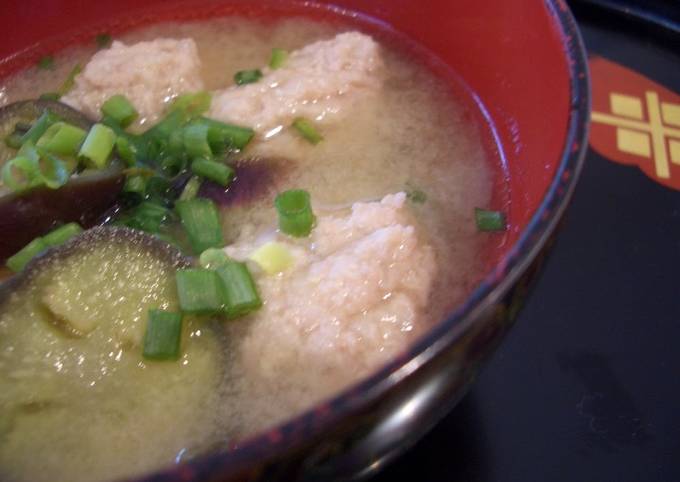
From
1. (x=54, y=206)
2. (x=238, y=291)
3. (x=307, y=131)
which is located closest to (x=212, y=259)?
(x=238, y=291)

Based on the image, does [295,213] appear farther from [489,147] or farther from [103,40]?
[103,40]

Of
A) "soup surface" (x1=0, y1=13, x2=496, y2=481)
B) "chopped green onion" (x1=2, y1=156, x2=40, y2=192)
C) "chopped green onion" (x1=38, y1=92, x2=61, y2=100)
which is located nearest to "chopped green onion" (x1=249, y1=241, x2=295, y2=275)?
"soup surface" (x1=0, y1=13, x2=496, y2=481)

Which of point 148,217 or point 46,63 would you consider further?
point 46,63

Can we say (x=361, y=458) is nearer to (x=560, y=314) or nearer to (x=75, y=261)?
(x=75, y=261)

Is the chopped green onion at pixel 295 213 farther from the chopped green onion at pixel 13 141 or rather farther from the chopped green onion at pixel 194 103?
the chopped green onion at pixel 13 141

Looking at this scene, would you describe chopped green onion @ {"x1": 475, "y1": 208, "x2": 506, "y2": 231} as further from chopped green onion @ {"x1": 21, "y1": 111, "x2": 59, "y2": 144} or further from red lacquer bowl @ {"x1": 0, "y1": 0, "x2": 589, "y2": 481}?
chopped green onion @ {"x1": 21, "y1": 111, "x2": 59, "y2": 144}

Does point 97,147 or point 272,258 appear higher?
point 97,147

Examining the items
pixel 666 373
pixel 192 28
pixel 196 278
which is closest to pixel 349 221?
pixel 196 278
